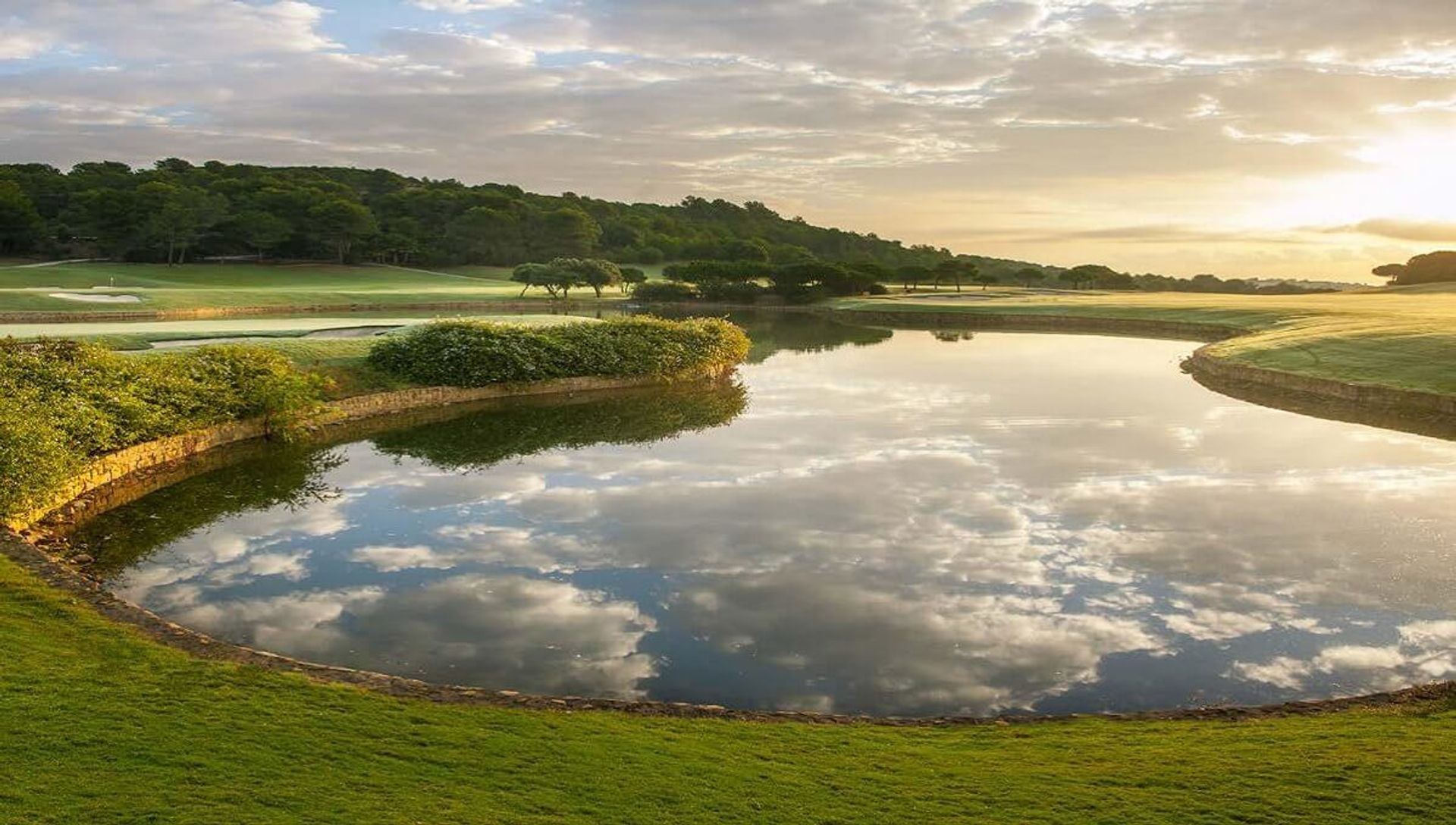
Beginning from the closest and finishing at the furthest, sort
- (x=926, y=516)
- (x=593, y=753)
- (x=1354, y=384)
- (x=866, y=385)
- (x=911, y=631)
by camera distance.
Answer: (x=593, y=753) → (x=911, y=631) → (x=926, y=516) → (x=1354, y=384) → (x=866, y=385)

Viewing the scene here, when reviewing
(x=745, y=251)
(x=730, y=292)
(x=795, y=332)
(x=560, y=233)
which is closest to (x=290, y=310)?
(x=795, y=332)

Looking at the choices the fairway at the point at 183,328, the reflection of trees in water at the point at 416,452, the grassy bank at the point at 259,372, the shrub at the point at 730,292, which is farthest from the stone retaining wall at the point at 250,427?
the shrub at the point at 730,292

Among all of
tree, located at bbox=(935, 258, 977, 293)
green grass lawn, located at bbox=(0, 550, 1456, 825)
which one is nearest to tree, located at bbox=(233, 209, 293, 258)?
tree, located at bbox=(935, 258, 977, 293)

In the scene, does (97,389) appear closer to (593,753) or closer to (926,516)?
(926,516)

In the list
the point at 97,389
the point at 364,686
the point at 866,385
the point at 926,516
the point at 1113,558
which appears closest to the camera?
the point at 364,686

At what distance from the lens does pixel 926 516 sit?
14.6 meters

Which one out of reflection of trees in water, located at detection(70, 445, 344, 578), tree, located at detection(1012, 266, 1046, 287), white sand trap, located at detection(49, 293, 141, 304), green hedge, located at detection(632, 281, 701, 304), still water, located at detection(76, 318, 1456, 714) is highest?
tree, located at detection(1012, 266, 1046, 287)

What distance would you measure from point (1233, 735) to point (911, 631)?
3.36 m

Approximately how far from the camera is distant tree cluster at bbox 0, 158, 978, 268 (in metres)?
75.0

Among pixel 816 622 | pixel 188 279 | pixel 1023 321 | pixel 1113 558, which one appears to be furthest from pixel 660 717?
pixel 188 279

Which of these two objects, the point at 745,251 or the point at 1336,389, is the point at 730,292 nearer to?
the point at 745,251

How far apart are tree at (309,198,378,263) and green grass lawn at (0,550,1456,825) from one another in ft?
267

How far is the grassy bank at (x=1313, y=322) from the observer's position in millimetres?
29373

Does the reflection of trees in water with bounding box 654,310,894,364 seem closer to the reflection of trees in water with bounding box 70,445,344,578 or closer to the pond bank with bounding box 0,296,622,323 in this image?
the pond bank with bounding box 0,296,622,323
